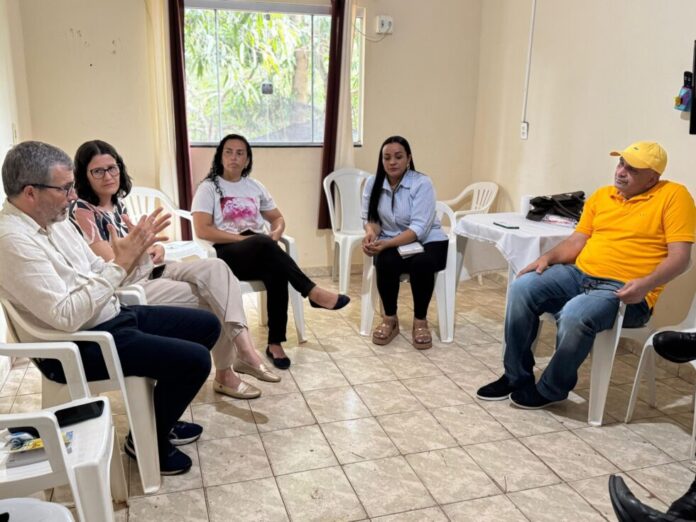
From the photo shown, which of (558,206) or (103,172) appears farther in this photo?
(558,206)

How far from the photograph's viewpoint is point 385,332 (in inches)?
131

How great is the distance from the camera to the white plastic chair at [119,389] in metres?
1.80

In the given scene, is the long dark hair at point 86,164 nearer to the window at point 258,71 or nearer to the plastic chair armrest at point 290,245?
the plastic chair armrest at point 290,245

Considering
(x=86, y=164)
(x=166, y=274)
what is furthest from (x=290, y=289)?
(x=86, y=164)

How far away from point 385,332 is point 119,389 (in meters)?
1.69

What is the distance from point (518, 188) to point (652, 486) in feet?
8.39

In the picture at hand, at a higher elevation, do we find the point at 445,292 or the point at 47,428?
the point at 47,428

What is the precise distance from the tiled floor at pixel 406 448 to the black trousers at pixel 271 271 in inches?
9.6

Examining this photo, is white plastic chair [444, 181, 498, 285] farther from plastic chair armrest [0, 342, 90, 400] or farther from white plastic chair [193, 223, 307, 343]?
plastic chair armrest [0, 342, 90, 400]

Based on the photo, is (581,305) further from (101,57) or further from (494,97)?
(101,57)

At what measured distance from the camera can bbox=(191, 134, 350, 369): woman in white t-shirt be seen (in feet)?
9.84

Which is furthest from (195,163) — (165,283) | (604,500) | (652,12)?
(604,500)

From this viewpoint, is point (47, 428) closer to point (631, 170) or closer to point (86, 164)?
point (86, 164)

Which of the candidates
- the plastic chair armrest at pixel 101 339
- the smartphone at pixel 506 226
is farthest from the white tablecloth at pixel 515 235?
the plastic chair armrest at pixel 101 339
